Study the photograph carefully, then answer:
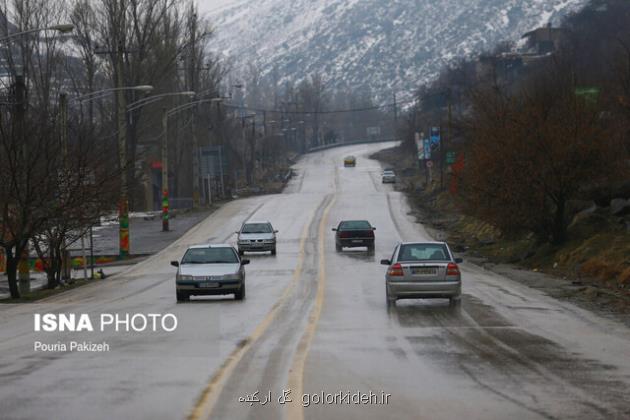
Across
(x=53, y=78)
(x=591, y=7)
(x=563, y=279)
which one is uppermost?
(x=591, y=7)

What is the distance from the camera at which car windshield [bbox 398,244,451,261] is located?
90.7 feet

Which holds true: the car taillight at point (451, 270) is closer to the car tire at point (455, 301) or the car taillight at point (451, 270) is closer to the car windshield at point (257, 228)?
the car tire at point (455, 301)

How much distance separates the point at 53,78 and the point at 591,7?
3593 inches

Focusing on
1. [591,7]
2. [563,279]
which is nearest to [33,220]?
[563,279]

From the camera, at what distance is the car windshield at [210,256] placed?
104 ft

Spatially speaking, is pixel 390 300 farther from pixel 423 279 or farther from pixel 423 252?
pixel 423 252

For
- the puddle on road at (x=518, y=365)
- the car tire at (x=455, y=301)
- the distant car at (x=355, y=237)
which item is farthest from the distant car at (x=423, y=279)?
the distant car at (x=355, y=237)

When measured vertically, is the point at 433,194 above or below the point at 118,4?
below

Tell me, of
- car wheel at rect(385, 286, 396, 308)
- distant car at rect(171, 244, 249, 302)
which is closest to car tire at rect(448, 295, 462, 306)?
car wheel at rect(385, 286, 396, 308)

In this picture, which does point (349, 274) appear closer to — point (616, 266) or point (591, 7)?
point (616, 266)

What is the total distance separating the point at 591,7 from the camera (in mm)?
155250

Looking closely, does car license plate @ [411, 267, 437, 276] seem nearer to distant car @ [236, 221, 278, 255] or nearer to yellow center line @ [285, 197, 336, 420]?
yellow center line @ [285, 197, 336, 420]

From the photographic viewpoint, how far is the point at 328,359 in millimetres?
16484

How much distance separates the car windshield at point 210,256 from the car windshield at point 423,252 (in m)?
5.69
